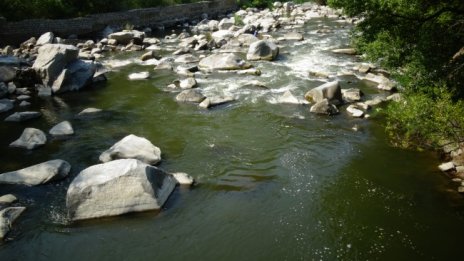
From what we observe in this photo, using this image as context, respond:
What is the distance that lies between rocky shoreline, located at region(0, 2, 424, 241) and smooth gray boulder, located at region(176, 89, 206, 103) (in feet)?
0.13

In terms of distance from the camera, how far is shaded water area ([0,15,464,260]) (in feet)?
24.8

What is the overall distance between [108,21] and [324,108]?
73.6 ft

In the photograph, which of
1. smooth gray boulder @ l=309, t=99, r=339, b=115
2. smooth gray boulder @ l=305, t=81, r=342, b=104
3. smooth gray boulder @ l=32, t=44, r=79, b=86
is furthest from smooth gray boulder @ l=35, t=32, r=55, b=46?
smooth gray boulder @ l=309, t=99, r=339, b=115

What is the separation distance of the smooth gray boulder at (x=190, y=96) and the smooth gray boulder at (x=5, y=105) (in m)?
6.36

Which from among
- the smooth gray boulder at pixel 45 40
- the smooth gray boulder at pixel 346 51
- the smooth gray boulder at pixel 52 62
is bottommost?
the smooth gray boulder at pixel 346 51

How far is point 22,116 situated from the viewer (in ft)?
46.5

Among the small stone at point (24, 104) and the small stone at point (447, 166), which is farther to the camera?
the small stone at point (24, 104)

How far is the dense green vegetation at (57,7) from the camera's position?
25.3 metres

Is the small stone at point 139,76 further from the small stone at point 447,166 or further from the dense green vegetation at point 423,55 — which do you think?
the small stone at point 447,166

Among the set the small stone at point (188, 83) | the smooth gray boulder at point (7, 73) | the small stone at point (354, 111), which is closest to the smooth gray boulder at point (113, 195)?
the small stone at point (354, 111)

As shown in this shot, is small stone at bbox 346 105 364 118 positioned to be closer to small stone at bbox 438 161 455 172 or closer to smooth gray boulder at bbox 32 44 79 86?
small stone at bbox 438 161 455 172

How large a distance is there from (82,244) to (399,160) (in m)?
7.96

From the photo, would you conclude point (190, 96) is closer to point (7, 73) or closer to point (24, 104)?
point (24, 104)

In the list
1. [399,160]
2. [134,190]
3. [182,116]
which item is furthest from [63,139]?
[399,160]
